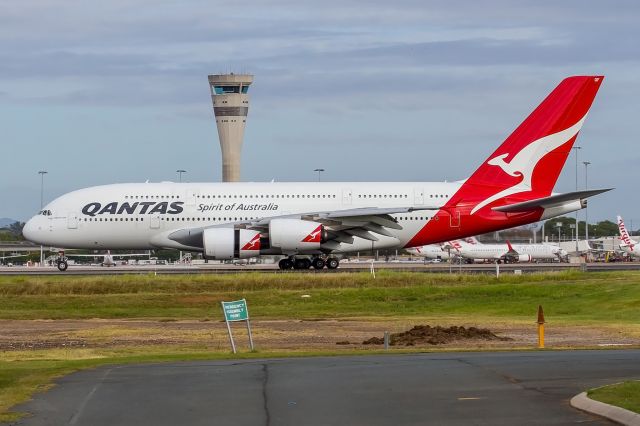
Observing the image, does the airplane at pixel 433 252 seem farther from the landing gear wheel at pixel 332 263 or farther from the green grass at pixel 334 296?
the green grass at pixel 334 296

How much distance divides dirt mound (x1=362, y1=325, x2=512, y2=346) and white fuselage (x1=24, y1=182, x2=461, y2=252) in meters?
25.6

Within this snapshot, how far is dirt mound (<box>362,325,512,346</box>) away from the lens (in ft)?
95.7

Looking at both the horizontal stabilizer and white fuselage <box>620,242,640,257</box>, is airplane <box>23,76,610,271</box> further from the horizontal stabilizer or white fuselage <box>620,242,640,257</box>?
white fuselage <box>620,242,640,257</box>

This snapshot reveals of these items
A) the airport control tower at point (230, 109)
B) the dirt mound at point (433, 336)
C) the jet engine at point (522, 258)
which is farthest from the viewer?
the airport control tower at point (230, 109)

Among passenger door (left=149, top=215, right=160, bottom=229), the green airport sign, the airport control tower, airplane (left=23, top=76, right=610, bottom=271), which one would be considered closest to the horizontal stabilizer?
airplane (left=23, top=76, right=610, bottom=271)

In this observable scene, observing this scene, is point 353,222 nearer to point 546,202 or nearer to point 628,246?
point 546,202

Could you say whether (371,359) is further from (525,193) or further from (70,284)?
(525,193)

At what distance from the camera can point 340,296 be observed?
44188 mm

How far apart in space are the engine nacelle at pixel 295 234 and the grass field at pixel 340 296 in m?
4.34

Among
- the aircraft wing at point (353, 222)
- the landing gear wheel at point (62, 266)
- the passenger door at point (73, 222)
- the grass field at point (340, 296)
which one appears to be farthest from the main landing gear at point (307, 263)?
the landing gear wheel at point (62, 266)

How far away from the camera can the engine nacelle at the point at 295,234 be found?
177 ft

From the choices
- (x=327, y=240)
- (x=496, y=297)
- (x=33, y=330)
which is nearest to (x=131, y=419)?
(x=33, y=330)

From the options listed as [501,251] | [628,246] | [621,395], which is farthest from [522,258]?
[621,395]

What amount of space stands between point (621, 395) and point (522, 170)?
4179 cm
